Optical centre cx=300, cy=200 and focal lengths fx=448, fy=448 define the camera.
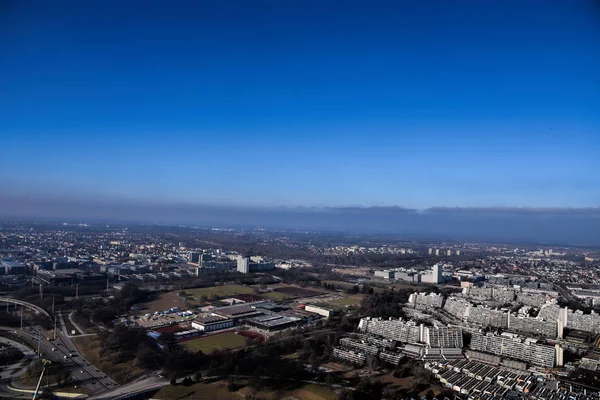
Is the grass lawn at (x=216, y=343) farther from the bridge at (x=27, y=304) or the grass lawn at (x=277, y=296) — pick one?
the grass lawn at (x=277, y=296)

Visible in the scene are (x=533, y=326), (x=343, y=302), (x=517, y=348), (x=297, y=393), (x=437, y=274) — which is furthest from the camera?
(x=437, y=274)

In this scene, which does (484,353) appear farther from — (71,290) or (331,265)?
(331,265)

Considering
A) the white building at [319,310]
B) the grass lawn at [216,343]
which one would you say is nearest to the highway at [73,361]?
the grass lawn at [216,343]

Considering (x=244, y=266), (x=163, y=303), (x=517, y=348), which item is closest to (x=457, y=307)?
(x=517, y=348)

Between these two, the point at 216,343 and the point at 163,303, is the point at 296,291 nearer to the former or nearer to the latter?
the point at 163,303

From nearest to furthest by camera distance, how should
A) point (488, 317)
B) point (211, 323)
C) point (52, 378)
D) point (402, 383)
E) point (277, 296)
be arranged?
point (52, 378)
point (402, 383)
point (211, 323)
point (488, 317)
point (277, 296)

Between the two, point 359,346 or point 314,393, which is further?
point 359,346
